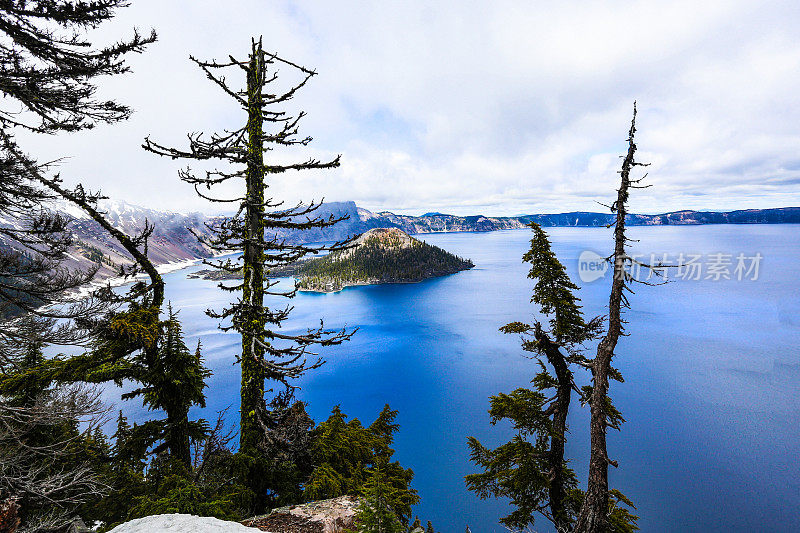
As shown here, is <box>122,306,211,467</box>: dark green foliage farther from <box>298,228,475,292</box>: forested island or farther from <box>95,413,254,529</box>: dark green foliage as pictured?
<box>298,228,475,292</box>: forested island

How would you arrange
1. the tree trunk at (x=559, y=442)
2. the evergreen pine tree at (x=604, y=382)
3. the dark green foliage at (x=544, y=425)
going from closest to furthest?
1. the evergreen pine tree at (x=604, y=382)
2. the tree trunk at (x=559, y=442)
3. the dark green foliage at (x=544, y=425)

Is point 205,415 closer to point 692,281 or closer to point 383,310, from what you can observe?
point 383,310

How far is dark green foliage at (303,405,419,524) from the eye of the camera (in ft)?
24.4

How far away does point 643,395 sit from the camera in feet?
146

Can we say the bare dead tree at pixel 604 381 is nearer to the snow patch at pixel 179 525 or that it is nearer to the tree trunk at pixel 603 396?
the tree trunk at pixel 603 396

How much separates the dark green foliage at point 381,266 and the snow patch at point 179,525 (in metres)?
148

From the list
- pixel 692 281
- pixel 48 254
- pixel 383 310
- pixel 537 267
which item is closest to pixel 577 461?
pixel 537 267

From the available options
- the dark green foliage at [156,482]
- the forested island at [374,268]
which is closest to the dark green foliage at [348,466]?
the dark green foliage at [156,482]

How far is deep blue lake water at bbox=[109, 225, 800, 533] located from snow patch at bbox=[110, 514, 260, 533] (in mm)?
18664

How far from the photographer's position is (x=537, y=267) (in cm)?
1216

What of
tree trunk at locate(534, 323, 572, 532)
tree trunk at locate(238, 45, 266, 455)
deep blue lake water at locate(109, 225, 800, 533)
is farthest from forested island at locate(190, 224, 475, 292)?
tree trunk at locate(238, 45, 266, 455)

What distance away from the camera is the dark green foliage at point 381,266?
162875 mm

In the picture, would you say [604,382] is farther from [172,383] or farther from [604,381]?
[172,383]

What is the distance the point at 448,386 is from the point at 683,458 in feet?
90.1
